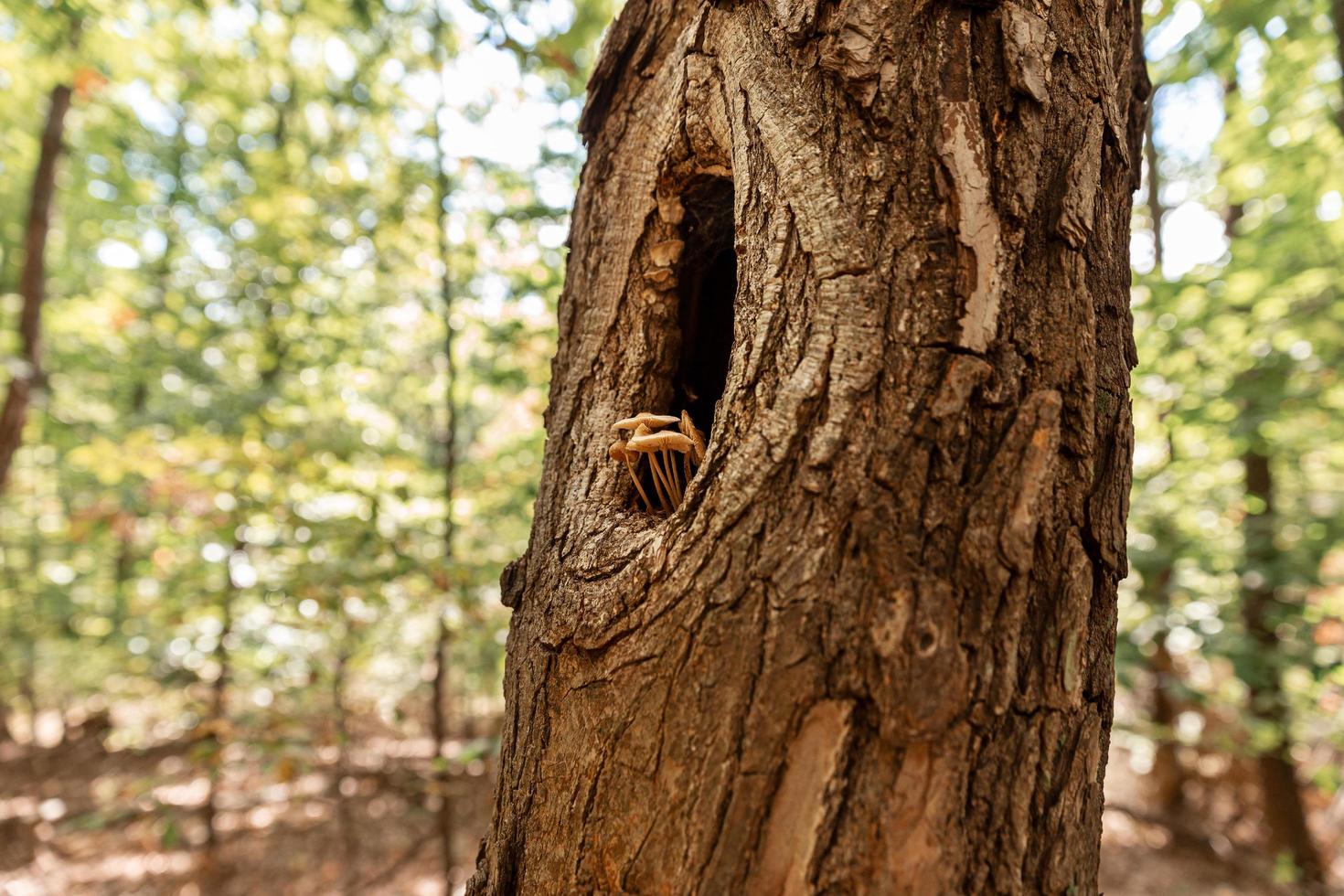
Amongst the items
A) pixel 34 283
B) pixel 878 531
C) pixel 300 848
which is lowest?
pixel 300 848

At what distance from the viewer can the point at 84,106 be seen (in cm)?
755

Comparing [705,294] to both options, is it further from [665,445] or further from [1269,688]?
[1269,688]

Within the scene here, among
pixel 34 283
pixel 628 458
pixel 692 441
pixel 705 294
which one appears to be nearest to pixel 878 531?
pixel 692 441

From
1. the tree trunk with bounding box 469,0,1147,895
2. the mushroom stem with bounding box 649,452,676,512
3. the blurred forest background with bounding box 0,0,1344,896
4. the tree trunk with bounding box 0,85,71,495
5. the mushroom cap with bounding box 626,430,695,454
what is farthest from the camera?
the tree trunk with bounding box 0,85,71,495

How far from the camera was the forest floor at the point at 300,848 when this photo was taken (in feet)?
16.5

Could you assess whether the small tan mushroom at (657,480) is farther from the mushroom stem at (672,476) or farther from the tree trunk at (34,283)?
the tree trunk at (34,283)

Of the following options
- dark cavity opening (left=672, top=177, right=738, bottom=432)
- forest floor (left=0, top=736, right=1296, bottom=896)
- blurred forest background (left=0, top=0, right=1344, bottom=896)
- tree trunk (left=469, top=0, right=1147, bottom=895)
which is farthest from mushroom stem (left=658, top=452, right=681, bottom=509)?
forest floor (left=0, top=736, right=1296, bottom=896)

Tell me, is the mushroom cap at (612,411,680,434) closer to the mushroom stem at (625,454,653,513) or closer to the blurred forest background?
the mushroom stem at (625,454,653,513)

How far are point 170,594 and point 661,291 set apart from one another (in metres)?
4.83

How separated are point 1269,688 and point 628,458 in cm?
504

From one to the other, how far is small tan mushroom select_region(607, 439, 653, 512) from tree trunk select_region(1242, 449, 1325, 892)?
13.5 feet

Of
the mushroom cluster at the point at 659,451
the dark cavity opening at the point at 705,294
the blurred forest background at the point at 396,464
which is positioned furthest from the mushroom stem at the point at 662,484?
the blurred forest background at the point at 396,464

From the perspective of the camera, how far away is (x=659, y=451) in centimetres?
125

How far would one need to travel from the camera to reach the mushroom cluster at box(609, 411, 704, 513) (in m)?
1.14
